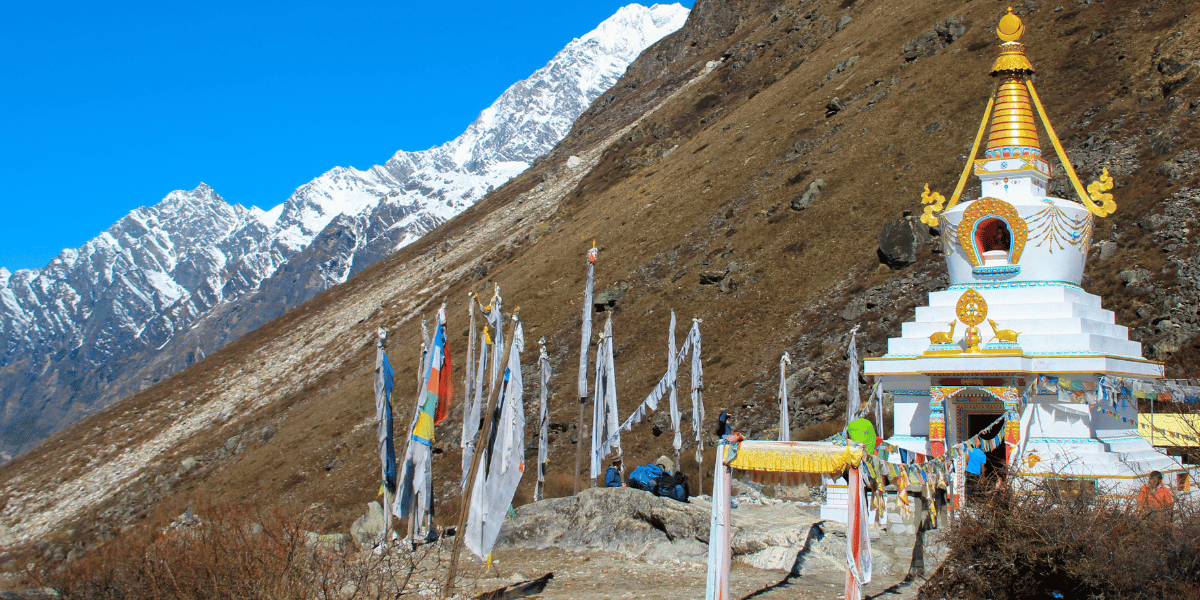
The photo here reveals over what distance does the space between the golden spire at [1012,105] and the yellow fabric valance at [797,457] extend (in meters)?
10.2

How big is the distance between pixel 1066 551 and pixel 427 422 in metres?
8.67

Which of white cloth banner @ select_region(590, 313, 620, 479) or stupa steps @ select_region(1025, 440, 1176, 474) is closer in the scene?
stupa steps @ select_region(1025, 440, 1176, 474)

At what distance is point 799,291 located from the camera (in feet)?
132

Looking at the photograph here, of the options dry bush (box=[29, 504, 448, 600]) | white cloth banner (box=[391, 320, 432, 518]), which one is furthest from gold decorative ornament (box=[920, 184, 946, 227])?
dry bush (box=[29, 504, 448, 600])

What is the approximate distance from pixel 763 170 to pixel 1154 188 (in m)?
23.5

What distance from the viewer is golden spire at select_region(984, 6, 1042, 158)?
704 inches

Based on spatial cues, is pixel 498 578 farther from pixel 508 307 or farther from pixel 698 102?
pixel 698 102

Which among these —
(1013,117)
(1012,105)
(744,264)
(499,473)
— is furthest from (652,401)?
(744,264)

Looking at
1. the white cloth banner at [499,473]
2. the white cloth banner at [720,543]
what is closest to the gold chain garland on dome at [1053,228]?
the white cloth banner at [720,543]

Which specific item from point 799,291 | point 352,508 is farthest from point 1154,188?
point 352,508

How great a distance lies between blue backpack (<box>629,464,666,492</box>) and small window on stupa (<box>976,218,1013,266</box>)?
785 cm

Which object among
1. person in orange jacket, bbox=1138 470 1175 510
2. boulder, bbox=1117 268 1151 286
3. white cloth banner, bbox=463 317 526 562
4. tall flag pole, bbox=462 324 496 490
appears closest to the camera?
person in orange jacket, bbox=1138 470 1175 510

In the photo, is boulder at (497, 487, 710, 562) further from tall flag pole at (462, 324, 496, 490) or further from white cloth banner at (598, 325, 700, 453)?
white cloth banner at (598, 325, 700, 453)

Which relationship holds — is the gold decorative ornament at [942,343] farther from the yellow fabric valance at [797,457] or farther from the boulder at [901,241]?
the boulder at [901,241]
